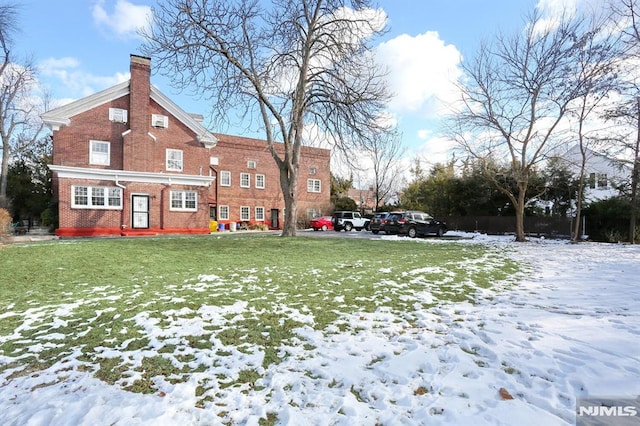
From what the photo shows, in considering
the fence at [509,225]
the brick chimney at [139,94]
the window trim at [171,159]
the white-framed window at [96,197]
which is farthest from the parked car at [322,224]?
the white-framed window at [96,197]

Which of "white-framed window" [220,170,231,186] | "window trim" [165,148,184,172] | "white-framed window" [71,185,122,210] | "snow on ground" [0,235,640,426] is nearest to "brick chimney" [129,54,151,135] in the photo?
"window trim" [165,148,184,172]

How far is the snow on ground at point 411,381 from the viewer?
8.36 ft

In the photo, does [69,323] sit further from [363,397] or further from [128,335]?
[363,397]

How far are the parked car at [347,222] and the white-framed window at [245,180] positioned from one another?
9.19m

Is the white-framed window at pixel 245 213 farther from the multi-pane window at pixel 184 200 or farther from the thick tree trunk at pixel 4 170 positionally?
the thick tree trunk at pixel 4 170

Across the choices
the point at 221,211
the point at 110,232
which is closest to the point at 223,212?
the point at 221,211

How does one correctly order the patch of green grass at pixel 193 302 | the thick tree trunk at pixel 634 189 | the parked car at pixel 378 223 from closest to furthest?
the patch of green grass at pixel 193 302
the thick tree trunk at pixel 634 189
the parked car at pixel 378 223

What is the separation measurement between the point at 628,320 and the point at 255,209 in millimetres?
31342

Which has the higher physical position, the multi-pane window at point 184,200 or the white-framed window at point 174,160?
the white-framed window at point 174,160

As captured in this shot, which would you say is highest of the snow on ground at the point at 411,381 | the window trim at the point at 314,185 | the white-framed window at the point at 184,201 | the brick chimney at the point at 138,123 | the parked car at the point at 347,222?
the brick chimney at the point at 138,123

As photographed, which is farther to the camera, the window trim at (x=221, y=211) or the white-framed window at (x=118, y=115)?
the window trim at (x=221, y=211)

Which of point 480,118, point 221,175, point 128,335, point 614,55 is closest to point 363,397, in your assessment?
point 128,335

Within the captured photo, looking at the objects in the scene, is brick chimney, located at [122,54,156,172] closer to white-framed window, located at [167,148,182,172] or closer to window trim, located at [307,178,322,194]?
white-framed window, located at [167,148,182,172]

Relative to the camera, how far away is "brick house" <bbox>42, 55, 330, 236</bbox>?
2028 cm
